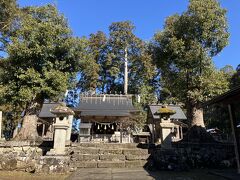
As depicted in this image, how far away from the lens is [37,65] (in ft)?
40.4

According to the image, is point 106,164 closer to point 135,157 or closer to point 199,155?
point 135,157

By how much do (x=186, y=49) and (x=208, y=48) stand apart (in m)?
1.26

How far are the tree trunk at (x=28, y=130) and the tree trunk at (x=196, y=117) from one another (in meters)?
8.07

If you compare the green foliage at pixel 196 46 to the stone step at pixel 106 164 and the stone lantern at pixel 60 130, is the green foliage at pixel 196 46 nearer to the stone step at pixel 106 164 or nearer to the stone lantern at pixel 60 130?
the stone step at pixel 106 164

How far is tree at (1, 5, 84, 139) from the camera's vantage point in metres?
11.7

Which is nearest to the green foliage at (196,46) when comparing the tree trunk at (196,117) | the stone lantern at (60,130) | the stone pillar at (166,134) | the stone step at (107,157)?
the tree trunk at (196,117)

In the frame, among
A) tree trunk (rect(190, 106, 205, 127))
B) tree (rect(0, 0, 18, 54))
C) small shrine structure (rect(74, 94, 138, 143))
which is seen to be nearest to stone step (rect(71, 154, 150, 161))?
tree trunk (rect(190, 106, 205, 127))

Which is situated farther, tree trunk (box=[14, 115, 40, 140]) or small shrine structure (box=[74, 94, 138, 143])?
small shrine structure (box=[74, 94, 138, 143])

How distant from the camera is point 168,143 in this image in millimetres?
10180

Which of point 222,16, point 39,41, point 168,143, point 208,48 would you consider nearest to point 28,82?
point 39,41

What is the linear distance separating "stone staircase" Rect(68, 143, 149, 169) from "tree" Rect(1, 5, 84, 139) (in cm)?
296

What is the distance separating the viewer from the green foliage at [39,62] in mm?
11695

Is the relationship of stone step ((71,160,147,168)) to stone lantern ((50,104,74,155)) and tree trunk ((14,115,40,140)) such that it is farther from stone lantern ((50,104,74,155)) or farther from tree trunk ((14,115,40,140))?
tree trunk ((14,115,40,140))

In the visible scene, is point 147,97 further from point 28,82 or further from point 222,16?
point 28,82
